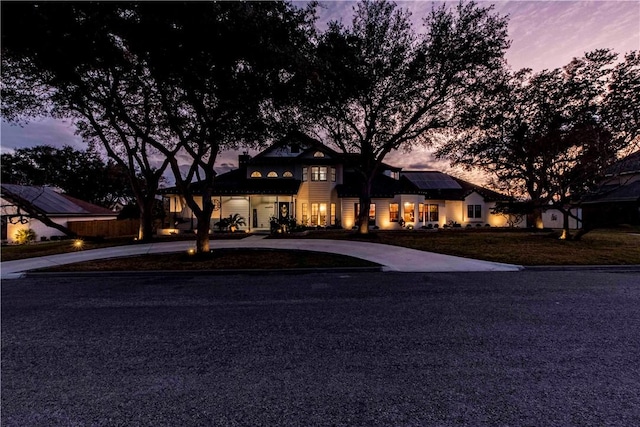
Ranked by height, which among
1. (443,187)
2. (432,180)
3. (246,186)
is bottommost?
(246,186)

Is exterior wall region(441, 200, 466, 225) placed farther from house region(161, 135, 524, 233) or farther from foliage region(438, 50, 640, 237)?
foliage region(438, 50, 640, 237)

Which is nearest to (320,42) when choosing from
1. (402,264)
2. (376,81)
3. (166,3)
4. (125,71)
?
(376,81)

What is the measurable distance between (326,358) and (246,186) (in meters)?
22.4

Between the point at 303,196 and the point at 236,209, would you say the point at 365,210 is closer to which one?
the point at 303,196

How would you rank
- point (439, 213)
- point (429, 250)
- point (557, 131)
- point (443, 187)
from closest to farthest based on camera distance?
1. point (429, 250)
2. point (557, 131)
3. point (439, 213)
4. point (443, 187)

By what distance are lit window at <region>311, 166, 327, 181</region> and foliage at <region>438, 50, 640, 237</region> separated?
9.81 meters

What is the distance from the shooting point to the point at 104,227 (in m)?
27.0

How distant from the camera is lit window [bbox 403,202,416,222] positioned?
26.7 meters

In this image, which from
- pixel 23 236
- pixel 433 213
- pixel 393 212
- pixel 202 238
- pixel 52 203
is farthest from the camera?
pixel 433 213

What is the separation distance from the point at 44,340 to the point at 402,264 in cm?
931

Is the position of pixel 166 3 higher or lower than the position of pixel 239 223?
higher

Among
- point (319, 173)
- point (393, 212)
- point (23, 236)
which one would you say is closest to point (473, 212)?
point (393, 212)

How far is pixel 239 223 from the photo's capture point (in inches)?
931

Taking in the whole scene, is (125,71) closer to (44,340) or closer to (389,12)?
(44,340)
